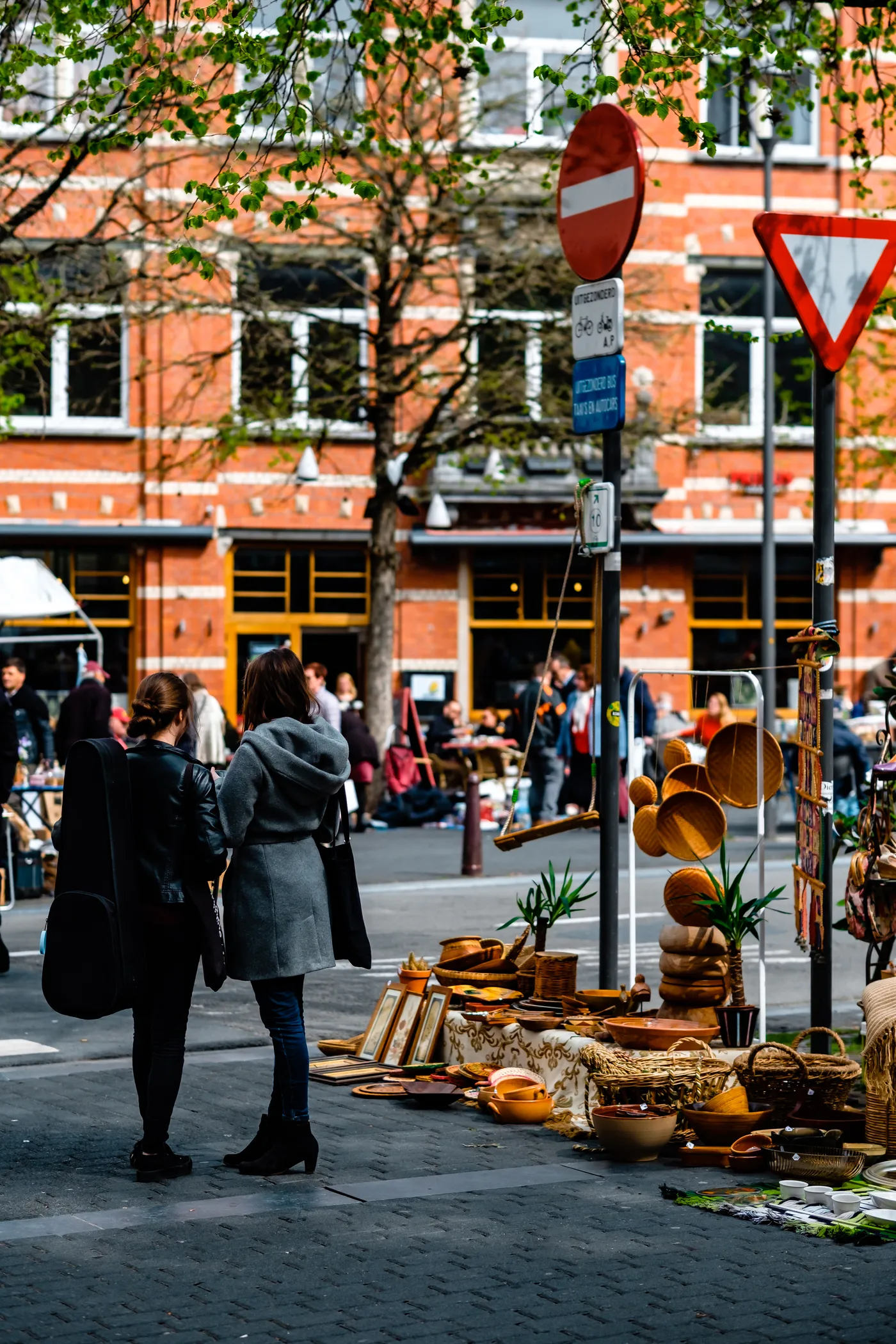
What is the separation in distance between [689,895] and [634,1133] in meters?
1.45

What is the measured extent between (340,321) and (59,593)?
24.0ft

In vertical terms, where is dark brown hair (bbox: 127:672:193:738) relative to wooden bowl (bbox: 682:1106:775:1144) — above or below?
above

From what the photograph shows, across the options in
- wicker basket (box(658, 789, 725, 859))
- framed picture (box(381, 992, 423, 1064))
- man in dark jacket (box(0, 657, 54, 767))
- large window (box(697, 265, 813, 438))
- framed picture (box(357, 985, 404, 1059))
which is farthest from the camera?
large window (box(697, 265, 813, 438))

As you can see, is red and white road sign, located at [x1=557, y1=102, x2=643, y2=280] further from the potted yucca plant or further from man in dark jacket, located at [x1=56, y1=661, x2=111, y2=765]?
man in dark jacket, located at [x1=56, y1=661, x2=111, y2=765]

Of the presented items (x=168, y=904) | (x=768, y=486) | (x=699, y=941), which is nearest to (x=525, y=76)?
(x=768, y=486)

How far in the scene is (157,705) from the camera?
264 inches

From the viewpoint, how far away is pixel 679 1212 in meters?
6.13

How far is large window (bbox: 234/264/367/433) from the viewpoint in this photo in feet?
70.7

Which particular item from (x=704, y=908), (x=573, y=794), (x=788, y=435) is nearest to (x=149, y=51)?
(x=704, y=908)

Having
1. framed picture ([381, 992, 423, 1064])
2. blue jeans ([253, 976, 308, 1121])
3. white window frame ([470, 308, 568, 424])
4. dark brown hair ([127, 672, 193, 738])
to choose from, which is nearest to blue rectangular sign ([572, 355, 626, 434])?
dark brown hair ([127, 672, 193, 738])

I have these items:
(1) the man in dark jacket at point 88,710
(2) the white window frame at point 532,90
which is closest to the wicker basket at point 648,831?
(1) the man in dark jacket at point 88,710

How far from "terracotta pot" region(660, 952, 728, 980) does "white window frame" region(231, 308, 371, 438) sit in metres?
13.6

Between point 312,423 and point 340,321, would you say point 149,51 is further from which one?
point 312,423

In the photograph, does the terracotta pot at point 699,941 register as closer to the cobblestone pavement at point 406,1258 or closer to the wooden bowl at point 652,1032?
the wooden bowl at point 652,1032
